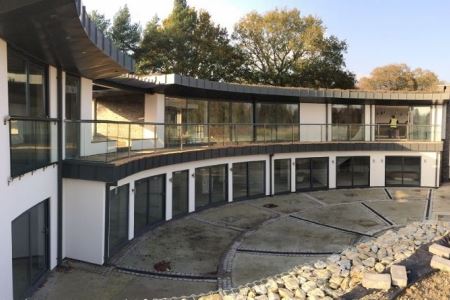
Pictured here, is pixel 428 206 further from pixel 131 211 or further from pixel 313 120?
pixel 131 211

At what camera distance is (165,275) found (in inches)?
408

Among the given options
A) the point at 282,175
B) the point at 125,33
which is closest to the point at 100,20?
the point at 125,33

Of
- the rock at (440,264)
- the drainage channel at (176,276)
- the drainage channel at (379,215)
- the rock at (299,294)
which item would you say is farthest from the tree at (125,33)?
the rock at (440,264)

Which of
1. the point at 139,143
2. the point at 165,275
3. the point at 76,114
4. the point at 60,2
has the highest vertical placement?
the point at 60,2

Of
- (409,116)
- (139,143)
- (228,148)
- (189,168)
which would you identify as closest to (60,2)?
(139,143)

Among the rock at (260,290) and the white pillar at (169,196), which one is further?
the white pillar at (169,196)

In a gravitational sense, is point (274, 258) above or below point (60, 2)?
below

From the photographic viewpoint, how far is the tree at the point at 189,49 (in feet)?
126

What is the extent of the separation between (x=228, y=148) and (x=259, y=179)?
3092 millimetres

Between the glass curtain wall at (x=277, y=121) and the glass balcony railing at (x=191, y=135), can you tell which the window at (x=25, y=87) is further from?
the glass curtain wall at (x=277, y=121)

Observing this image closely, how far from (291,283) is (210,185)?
36.8 ft

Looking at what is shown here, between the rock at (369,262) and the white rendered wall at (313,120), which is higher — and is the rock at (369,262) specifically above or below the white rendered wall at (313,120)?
below

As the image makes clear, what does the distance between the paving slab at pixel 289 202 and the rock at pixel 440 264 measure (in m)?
10.1

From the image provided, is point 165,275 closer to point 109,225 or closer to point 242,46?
point 109,225
